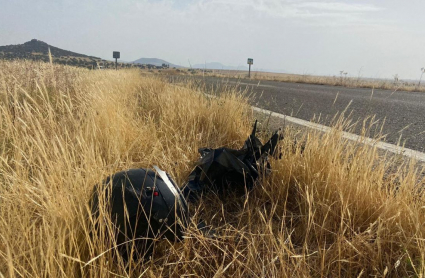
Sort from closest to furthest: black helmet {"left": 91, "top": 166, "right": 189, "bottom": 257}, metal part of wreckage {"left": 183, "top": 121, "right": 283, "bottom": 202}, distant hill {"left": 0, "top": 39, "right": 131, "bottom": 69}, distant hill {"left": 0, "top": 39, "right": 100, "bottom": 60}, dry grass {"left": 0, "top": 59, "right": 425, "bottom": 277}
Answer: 1. dry grass {"left": 0, "top": 59, "right": 425, "bottom": 277}
2. black helmet {"left": 91, "top": 166, "right": 189, "bottom": 257}
3. metal part of wreckage {"left": 183, "top": 121, "right": 283, "bottom": 202}
4. distant hill {"left": 0, "top": 39, "right": 131, "bottom": 69}
5. distant hill {"left": 0, "top": 39, "right": 100, "bottom": 60}

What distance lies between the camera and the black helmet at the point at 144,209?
1104 millimetres

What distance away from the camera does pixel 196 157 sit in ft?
7.10

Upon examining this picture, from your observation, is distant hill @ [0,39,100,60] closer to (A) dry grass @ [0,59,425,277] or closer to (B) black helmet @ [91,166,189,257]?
(A) dry grass @ [0,59,425,277]

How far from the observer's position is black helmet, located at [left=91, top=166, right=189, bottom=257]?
110 cm

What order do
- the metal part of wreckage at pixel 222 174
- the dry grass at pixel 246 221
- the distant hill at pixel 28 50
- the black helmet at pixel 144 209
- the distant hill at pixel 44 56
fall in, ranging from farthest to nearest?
the distant hill at pixel 28 50
the distant hill at pixel 44 56
the metal part of wreckage at pixel 222 174
the black helmet at pixel 144 209
the dry grass at pixel 246 221

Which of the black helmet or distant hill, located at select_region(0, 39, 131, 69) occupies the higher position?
distant hill, located at select_region(0, 39, 131, 69)

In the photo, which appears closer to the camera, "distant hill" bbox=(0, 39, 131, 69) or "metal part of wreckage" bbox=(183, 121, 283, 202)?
"metal part of wreckage" bbox=(183, 121, 283, 202)

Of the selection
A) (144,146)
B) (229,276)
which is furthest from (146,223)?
(144,146)

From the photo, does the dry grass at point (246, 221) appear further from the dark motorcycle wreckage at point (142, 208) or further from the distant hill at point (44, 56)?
the distant hill at point (44, 56)

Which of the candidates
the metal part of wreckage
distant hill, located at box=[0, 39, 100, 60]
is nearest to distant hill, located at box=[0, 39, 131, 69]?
distant hill, located at box=[0, 39, 100, 60]

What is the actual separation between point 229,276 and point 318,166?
870 mm

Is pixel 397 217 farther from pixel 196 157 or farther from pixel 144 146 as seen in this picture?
pixel 144 146

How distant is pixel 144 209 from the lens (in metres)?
1.12

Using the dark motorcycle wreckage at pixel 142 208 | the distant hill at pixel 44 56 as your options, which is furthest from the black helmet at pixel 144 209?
the distant hill at pixel 44 56
